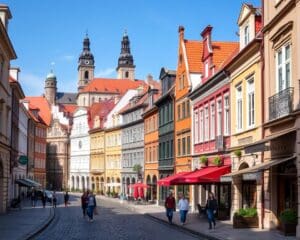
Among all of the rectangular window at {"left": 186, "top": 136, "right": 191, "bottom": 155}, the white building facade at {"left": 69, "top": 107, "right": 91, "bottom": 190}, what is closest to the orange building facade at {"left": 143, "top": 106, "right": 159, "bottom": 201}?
the rectangular window at {"left": 186, "top": 136, "right": 191, "bottom": 155}

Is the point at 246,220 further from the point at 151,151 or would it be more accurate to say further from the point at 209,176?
the point at 151,151

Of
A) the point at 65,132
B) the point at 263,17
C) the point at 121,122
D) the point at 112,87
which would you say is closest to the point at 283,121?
the point at 263,17

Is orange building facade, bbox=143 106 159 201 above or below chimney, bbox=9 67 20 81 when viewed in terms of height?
below

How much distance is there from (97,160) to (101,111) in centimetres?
866

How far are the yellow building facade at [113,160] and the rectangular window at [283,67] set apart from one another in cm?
6102

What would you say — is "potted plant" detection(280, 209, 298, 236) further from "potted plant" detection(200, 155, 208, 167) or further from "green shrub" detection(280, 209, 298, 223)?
"potted plant" detection(200, 155, 208, 167)

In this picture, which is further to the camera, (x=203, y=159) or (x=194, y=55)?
(x=194, y=55)

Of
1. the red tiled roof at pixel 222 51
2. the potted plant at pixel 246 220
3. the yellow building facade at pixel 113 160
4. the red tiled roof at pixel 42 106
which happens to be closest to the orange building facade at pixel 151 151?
the yellow building facade at pixel 113 160

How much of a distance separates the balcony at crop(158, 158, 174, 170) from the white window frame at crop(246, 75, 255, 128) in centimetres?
2346

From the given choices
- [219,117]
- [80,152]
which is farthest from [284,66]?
[80,152]

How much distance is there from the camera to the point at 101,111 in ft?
332

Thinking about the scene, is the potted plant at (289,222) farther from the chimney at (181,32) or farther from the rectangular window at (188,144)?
the chimney at (181,32)

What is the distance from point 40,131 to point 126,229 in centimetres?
7386

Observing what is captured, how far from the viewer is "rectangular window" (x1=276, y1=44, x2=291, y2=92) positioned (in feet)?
72.6
